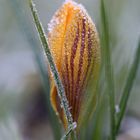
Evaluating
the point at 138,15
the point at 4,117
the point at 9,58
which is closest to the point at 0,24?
the point at 9,58

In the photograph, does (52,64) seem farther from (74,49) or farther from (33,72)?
(33,72)

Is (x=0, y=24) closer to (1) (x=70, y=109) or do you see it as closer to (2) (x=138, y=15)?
(2) (x=138, y=15)

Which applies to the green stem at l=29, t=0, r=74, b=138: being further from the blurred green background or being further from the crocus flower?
the blurred green background

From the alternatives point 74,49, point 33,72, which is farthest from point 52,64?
point 33,72

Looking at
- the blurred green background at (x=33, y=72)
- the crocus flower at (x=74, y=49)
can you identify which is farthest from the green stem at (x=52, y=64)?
the blurred green background at (x=33, y=72)

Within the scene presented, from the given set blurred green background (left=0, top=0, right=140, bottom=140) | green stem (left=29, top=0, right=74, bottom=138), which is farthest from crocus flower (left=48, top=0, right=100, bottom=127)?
blurred green background (left=0, top=0, right=140, bottom=140)

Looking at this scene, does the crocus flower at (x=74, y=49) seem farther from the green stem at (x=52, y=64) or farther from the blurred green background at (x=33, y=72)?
the blurred green background at (x=33, y=72)
